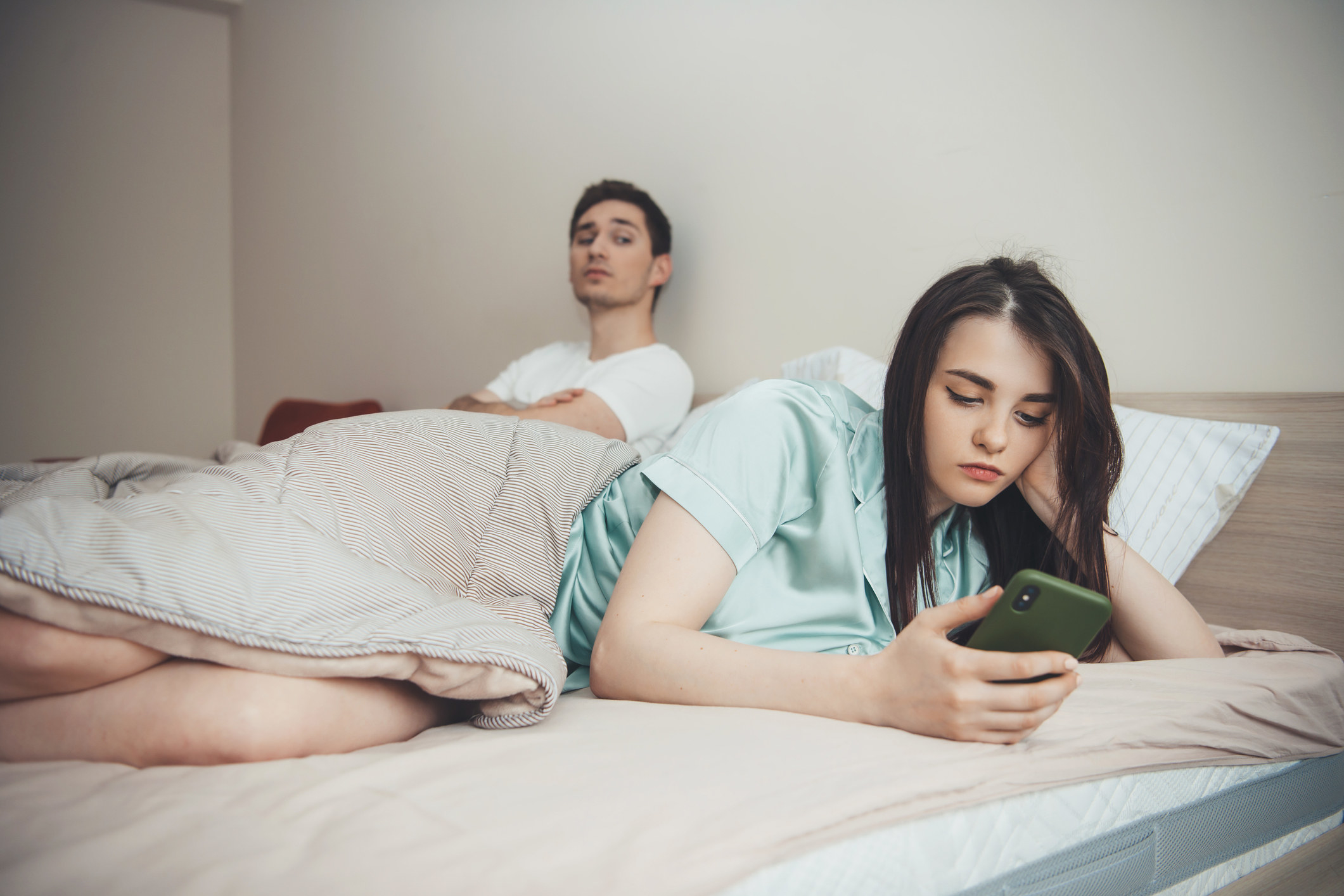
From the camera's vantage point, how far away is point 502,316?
2.54m

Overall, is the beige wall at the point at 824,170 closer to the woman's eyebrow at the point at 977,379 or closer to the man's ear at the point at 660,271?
the man's ear at the point at 660,271

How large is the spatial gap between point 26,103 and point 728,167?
373 centimetres

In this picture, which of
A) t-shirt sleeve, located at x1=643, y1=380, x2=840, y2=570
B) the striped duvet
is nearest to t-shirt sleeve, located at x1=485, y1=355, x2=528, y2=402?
Answer: the striped duvet

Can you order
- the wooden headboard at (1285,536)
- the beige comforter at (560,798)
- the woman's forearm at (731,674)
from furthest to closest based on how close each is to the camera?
the wooden headboard at (1285,536) → the woman's forearm at (731,674) → the beige comforter at (560,798)

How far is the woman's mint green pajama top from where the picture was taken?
806mm

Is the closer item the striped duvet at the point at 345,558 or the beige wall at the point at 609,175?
the striped duvet at the point at 345,558

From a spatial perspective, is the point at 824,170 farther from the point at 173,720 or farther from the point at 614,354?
the point at 173,720

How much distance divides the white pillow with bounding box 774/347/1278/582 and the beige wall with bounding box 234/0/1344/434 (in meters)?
0.11

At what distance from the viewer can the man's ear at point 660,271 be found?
1956mm

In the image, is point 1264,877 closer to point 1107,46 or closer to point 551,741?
point 551,741

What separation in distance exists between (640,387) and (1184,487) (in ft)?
3.44

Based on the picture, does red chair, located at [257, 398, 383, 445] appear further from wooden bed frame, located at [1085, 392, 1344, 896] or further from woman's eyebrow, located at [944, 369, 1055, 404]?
wooden bed frame, located at [1085, 392, 1344, 896]

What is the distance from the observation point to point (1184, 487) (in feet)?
3.56

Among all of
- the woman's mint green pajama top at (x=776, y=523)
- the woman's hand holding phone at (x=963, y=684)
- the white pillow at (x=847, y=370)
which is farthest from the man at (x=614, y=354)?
the woman's hand holding phone at (x=963, y=684)
